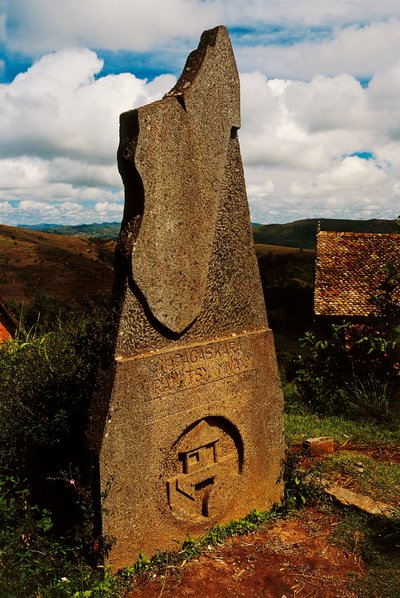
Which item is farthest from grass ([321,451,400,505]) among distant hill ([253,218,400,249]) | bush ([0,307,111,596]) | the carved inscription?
distant hill ([253,218,400,249])

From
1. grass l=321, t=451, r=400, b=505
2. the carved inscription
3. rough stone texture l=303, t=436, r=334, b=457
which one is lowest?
grass l=321, t=451, r=400, b=505

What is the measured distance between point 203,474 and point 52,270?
102 ft

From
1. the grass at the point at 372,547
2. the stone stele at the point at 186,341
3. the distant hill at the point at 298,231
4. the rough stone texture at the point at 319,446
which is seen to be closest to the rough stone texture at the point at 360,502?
the grass at the point at 372,547

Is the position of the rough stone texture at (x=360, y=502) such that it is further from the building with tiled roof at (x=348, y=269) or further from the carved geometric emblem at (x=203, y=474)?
the building with tiled roof at (x=348, y=269)

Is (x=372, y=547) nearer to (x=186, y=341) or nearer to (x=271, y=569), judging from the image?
(x=271, y=569)

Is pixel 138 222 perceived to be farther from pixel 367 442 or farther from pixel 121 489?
pixel 367 442

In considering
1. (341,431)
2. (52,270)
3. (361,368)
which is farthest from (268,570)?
(52,270)

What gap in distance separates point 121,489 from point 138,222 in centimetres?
186

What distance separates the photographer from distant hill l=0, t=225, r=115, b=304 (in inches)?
999

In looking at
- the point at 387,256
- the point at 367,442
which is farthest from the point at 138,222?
the point at 387,256

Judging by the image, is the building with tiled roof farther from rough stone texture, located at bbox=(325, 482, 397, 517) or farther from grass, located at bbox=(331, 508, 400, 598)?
grass, located at bbox=(331, 508, 400, 598)

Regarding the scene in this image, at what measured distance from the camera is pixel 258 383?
4230 mm

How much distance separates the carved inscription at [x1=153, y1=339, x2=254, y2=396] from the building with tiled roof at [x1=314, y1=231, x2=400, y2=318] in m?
13.3

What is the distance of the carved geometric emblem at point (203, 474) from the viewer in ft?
12.3
